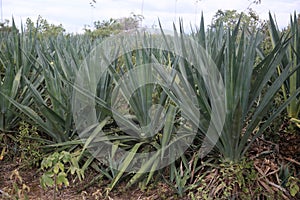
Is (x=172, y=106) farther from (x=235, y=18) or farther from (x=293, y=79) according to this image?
(x=235, y=18)

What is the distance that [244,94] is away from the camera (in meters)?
1.82

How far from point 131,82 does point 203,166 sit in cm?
64

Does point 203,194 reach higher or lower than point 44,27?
lower

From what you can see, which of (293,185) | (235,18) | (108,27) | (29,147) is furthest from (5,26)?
(293,185)

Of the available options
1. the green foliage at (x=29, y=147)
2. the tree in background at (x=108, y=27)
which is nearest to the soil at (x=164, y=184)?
the green foliage at (x=29, y=147)

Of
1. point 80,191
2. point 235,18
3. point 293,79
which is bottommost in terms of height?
point 80,191

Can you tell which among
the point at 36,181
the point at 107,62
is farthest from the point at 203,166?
the point at 36,181

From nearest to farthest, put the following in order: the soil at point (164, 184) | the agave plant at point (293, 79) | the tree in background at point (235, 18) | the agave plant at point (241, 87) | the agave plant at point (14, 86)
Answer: the agave plant at point (241, 87) → the soil at point (164, 184) → the agave plant at point (293, 79) → the agave plant at point (14, 86) → the tree in background at point (235, 18)

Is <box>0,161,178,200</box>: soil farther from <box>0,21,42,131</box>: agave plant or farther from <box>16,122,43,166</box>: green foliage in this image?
<box>0,21,42,131</box>: agave plant

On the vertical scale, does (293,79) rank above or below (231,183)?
above

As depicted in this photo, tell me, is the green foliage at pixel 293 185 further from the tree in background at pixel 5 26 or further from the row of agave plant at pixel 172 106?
the tree in background at pixel 5 26

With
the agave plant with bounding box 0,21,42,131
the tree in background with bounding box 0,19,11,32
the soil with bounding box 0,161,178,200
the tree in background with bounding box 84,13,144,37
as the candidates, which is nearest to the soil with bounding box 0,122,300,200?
the soil with bounding box 0,161,178,200

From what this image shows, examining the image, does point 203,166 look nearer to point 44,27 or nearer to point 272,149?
point 272,149

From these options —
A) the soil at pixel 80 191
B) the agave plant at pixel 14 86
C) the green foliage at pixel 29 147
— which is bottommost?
the soil at pixel 80 191
